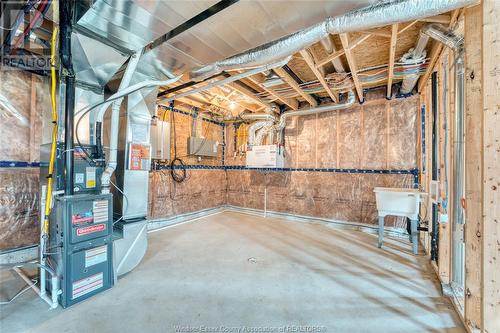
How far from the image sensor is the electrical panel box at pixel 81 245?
5.95 feet

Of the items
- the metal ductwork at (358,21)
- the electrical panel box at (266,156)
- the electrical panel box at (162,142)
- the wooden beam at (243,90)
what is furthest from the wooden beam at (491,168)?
the electrical panel box at (162,142)

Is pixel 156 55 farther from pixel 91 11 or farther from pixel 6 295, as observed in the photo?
pixel 6 295

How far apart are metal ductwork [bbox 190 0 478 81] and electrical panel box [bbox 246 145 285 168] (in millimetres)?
2791

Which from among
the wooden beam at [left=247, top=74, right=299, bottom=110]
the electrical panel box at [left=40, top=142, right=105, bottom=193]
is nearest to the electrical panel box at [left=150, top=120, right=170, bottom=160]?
the electrical panel box at [left=40, top=142, right=105, bottom=193]

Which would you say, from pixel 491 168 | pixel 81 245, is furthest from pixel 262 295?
pixel 491 168

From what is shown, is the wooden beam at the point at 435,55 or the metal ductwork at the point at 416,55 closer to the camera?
the wooden beam at the point at 435,55

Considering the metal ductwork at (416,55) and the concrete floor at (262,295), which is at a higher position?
the metal ductwork at (416,55)

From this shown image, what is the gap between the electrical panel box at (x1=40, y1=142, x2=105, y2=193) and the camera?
77.6 inches

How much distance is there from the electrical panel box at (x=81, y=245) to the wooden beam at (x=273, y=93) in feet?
8.23

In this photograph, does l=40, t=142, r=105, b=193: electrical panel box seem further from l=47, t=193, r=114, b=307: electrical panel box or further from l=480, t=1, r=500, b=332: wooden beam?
l=480, t=1, r=500, b=332: wooden beam

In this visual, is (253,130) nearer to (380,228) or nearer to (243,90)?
(243,90)

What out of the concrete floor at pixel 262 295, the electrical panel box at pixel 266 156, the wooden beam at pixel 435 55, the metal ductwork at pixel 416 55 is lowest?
the concrete floor at pixel 262 295

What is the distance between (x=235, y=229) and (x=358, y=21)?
358 centimetres

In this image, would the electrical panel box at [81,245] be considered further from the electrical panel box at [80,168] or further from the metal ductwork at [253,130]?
the metal ductwork at [253,130]
